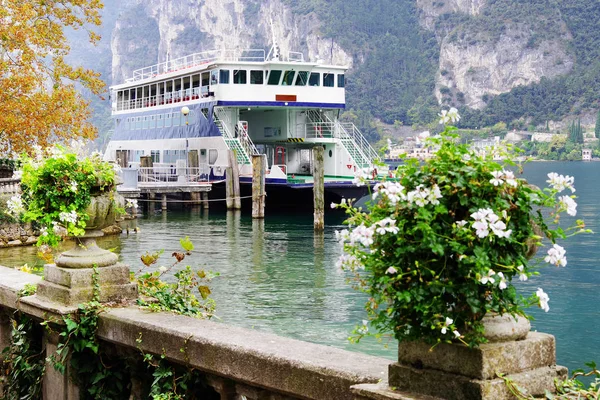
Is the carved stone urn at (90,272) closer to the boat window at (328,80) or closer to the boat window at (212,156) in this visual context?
the boat window at (212,156)

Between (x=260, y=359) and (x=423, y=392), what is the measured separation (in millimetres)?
1100

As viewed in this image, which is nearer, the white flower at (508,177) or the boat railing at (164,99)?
the white flower at (508,177)

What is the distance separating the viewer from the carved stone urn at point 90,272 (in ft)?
18.7

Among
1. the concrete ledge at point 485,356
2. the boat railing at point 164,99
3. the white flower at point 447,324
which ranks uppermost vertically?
the boat railing at point 164,99

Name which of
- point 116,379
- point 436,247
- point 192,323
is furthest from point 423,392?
point 116,379

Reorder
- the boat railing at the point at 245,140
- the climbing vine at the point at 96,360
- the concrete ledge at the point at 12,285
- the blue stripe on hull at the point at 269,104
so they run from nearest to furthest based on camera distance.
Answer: the climbing vine at the point at 96,360
the concrete ledge at the point at 12,285
the blue stripe on hull at the point at 269,104
the boat railing at the point at 245,140

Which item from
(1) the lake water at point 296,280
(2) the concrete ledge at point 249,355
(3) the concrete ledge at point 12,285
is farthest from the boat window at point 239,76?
(2) the concrete ledge at point 249,355

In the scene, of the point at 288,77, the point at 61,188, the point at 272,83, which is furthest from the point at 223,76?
the point at 61,188

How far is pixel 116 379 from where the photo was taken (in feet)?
17.9

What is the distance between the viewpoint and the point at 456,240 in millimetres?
3271

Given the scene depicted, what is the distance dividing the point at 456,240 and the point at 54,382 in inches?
139

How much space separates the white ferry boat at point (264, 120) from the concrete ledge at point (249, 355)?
3308cm

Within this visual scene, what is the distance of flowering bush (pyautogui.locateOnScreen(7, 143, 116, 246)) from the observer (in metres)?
5.82

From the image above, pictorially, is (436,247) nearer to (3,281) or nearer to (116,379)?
(116,379)
